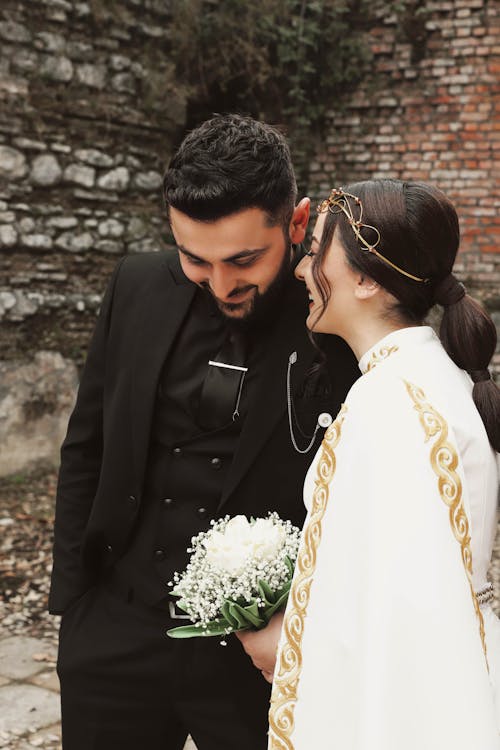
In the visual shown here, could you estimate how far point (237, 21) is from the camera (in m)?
7.77

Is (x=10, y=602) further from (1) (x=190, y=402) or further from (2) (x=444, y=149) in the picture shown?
(2) (x=444, y=149)

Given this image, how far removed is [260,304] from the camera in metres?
2.30

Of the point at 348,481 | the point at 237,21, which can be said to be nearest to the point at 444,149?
the point at 237,21

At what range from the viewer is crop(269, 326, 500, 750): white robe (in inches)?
69.4

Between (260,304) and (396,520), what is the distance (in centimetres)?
74

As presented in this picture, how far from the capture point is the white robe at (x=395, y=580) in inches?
69.4

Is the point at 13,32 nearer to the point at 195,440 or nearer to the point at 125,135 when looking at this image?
the point at 125,135

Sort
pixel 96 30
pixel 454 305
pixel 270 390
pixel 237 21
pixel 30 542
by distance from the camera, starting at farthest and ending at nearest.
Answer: pixel 237 21, pixel 96 30, pixel 30 542, pixel 270 390, pixel 454 305

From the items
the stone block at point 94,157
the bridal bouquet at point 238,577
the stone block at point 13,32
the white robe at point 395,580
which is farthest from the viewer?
the stone block at point 94,157

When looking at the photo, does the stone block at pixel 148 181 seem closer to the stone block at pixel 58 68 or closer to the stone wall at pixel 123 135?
the stone wall at pixel 123 135

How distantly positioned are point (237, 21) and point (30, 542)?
4710mm

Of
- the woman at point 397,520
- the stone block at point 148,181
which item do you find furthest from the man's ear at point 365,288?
the stone block at point 148,181

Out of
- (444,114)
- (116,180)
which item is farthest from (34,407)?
(444,114)

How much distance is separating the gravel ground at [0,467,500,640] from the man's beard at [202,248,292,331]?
304cm
